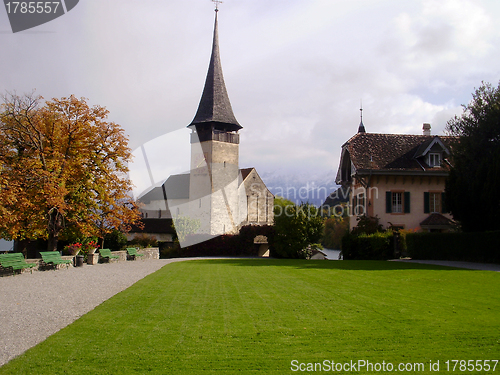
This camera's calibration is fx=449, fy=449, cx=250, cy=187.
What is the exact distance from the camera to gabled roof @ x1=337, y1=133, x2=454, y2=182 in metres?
32.4

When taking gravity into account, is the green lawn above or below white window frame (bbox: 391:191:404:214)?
below

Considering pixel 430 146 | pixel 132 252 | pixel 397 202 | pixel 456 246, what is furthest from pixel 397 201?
pixel 132 252

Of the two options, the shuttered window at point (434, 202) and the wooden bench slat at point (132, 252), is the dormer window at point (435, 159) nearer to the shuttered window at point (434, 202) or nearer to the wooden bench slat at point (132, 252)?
the shuttered window at point (434, 202)

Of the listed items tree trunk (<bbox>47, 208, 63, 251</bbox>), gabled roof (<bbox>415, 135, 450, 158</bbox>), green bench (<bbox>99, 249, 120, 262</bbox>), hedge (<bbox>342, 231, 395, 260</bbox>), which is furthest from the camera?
gabled roof (<bbox>415, 135, 450, 158</bbox>)

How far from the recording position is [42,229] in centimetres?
2219

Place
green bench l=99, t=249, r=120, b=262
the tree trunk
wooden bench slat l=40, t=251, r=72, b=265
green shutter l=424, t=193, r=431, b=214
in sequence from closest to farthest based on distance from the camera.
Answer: wooden bench slat l=40, t=251, r=72, b=265
the tree trunk
green bench l=99, t=249, r=120, b=262
green shutter l=424, t=193, r=431, b=214

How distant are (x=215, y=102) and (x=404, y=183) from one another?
30.1 m

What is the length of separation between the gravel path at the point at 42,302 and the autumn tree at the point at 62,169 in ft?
15.1

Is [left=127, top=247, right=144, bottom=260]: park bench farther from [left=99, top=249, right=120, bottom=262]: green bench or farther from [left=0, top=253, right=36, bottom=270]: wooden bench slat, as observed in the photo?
[left=0, top=253, right=36, bottom=270]: wooden bench slat

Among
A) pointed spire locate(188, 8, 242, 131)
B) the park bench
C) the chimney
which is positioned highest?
pointed spire locate(188, 8, 242, 131)

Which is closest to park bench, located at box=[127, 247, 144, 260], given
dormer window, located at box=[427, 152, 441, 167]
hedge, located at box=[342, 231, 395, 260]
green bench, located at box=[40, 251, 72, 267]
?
green bench, located at box=[40, 251, 72, 267]

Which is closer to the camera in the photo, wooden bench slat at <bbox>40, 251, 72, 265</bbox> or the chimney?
wooden bench slat at <bbox>40, 251, 72, 265</bbox>

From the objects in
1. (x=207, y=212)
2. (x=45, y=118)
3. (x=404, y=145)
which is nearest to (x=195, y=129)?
(x=207, y=212)

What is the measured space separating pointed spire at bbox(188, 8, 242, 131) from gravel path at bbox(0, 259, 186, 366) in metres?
40.0
